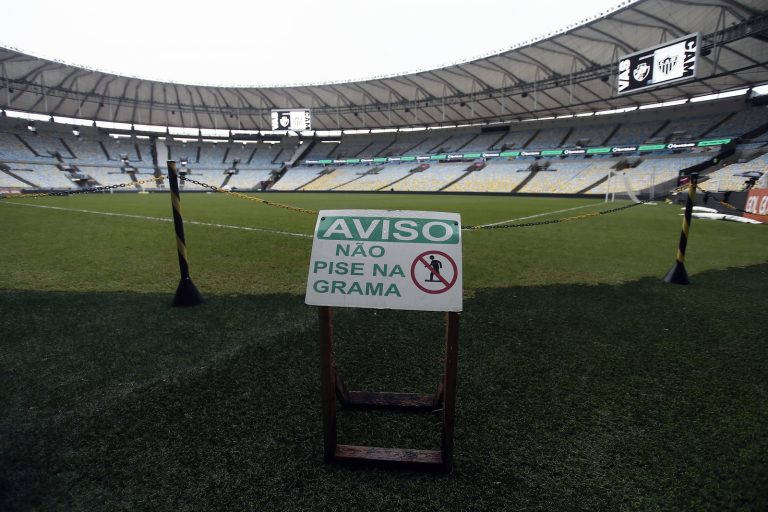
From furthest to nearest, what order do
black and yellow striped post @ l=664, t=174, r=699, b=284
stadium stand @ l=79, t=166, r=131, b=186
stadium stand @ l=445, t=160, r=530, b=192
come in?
1. stadium stand @ l=79, t=166, r=131, b=186
2. stadium stand @ l=445, t=160, r=530, b=192
3. black and yellow striped post @ l=664, t=174, r=699, b=284

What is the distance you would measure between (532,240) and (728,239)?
4578 mm

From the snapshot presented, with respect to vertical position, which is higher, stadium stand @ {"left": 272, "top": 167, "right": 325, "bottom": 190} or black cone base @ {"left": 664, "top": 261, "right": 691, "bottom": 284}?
stadium stand @ {"left": 272, "top": 167, "right": 325, "bottom": 190}

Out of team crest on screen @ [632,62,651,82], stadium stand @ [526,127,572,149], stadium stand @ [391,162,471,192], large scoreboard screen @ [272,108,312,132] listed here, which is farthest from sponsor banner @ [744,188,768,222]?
large scoreboard screen @ [272,108,312,132]

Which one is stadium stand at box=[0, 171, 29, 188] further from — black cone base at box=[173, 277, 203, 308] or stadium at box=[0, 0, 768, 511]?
black cone base at box=[173, 277, 203, 308]

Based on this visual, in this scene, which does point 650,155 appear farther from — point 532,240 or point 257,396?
point 257,396

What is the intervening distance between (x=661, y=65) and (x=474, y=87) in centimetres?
1905

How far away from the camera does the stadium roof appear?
22812 mm

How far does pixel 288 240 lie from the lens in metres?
8.20

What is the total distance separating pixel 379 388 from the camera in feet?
7.95

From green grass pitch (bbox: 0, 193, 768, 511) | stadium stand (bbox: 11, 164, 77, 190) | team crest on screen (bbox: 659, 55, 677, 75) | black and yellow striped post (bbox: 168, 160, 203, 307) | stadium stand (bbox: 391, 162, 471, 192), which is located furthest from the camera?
stadium stand (bbox: 391, 162, 471, 192)

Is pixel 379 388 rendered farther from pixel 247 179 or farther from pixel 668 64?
pixel 247 179

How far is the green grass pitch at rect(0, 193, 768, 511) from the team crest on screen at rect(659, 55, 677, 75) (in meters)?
24.6

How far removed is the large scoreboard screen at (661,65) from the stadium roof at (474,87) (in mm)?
1857

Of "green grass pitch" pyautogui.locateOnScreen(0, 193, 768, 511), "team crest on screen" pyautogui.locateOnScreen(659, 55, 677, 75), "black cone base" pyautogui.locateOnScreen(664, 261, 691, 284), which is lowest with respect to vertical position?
"green grass pitch" pyautogui.locateOnScreen(0, 193, 768, 511)
